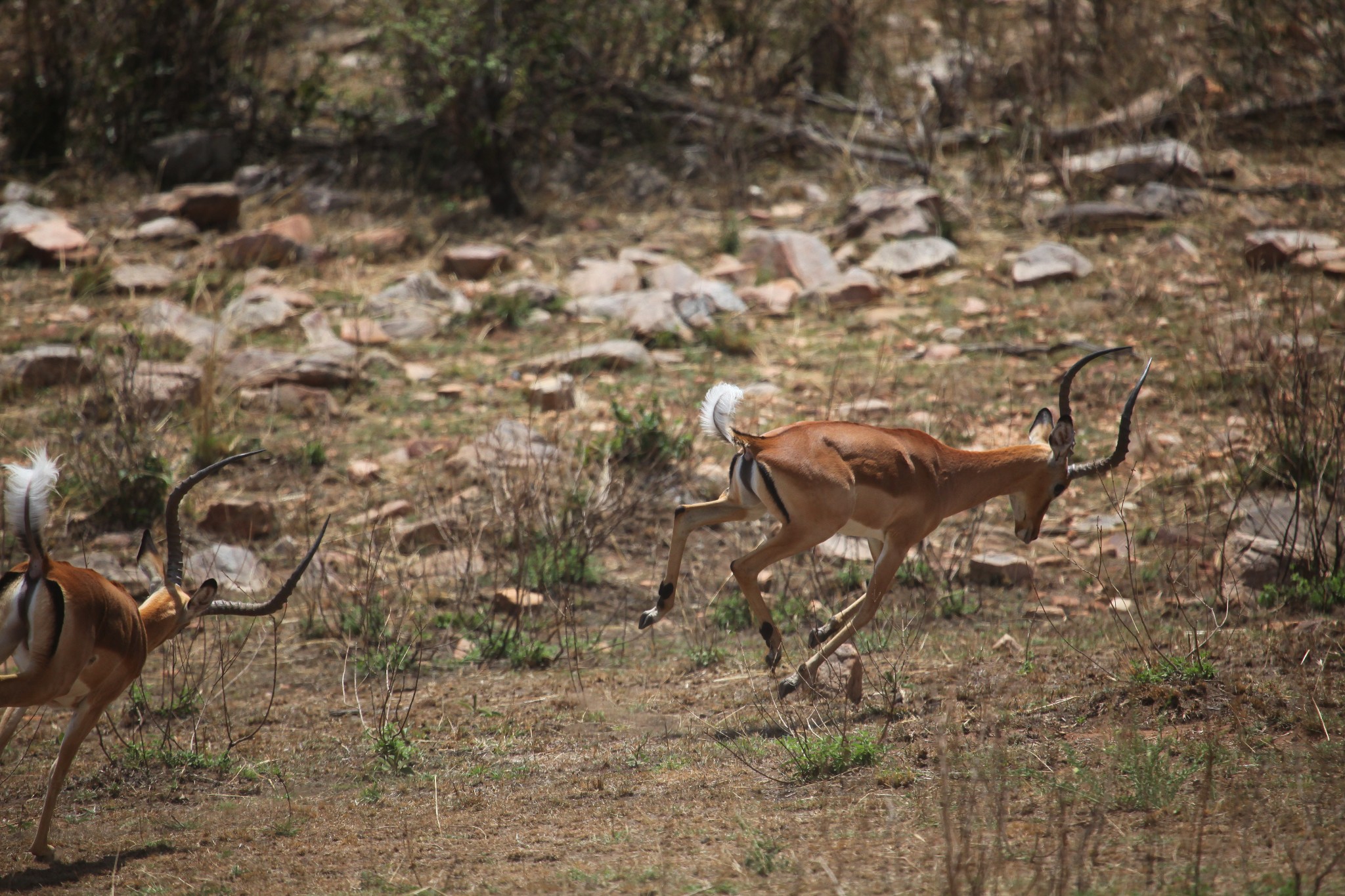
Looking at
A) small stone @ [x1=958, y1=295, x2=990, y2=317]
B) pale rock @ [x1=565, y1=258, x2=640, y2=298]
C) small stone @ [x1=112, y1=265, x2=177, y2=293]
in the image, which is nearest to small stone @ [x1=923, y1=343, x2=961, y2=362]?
small stone @ [x1=958, y1=295, x2=990, y2=317]

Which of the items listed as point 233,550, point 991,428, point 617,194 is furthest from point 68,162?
point 991,428

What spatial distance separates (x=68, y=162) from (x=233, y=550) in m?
8.61

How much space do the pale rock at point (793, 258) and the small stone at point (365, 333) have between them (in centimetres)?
334

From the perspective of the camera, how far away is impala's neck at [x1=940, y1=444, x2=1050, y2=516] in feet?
17.6

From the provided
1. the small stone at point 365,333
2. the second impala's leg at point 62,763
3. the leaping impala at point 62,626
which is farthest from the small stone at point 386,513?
the second impala's leg at point 62,763

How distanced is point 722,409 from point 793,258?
19.7 ft

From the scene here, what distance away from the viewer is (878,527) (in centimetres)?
512

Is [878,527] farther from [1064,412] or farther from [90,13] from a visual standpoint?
[90,13]

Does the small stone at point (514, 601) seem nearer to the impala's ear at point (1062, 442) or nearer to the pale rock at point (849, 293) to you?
the impala's ear at point (1062, 442)

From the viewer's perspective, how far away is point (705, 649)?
232 inches

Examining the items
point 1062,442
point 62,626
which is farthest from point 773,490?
point 62,626

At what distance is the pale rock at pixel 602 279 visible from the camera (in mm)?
10414

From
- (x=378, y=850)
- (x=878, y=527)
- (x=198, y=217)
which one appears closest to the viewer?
(x=378, y=850)

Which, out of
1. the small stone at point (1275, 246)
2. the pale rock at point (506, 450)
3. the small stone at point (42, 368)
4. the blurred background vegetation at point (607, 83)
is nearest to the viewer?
the pale rock at point (506, 450)
